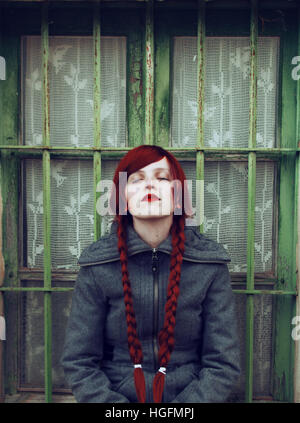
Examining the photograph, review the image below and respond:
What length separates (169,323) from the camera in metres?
1.77

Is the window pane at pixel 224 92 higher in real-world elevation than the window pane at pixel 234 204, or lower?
higher

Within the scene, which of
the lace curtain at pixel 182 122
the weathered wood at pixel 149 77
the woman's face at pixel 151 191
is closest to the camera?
the woman's face at pixel 151 191

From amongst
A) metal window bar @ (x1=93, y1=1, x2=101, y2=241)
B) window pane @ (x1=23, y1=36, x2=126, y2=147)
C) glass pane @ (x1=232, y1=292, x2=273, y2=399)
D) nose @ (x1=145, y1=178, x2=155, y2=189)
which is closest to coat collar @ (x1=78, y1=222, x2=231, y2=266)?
nose @ (x1=145, y1=178, x2=155, y2=189)

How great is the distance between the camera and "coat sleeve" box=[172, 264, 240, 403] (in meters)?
1.77

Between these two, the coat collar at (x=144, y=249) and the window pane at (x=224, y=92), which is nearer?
the coat collar at (x=144, y=249)

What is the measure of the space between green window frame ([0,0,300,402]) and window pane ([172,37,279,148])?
0.05m

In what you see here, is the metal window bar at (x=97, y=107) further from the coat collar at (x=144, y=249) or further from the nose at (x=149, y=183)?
the nose at (x=149, y=183)

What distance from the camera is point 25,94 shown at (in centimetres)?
238

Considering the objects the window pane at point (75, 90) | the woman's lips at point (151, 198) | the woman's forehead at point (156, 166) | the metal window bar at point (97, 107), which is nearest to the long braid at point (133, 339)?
the woman's lips at point (151, 198)

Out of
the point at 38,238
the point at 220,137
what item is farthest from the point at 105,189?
the point at 220,137

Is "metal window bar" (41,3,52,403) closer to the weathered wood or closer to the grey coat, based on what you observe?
the grey coat

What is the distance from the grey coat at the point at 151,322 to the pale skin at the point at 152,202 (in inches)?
1.9

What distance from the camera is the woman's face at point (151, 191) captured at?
1768 millimetres

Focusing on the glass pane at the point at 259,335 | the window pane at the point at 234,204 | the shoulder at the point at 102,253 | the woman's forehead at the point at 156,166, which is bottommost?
the glass pane at the point at 259,335
